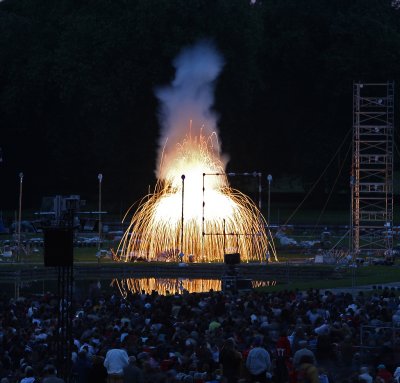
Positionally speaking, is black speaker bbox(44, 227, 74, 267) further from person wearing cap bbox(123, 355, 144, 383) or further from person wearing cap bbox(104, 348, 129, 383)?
person wearing cap bbox(123, 355, 144, 383)

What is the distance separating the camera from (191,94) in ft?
260

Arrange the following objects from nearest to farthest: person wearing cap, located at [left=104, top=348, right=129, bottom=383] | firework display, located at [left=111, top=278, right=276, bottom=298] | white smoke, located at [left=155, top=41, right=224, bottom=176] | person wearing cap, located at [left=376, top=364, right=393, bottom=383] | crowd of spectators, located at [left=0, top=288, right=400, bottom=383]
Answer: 1. person wearing cap, located at [left=376, top=364, right=393, bottom=383]
2. crowd of spectators, located at [left=0, top=288, right=400, bottom=383]
3. person wearing cap, located at [left=104, top=348, right=129, bottom=383]
4. firework display, located at [left=111, top=278, right=276, bottom=298]
5. white smoke, located at [left=155, top=41, right=224, bottom=176]

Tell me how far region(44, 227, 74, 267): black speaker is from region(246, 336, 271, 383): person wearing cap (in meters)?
3.63

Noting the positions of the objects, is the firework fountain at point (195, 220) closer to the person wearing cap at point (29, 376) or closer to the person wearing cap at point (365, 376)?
the person wearing cap at point (29, 376)

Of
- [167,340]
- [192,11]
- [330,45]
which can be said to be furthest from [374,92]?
[167,340]

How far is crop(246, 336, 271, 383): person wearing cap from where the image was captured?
22.6m

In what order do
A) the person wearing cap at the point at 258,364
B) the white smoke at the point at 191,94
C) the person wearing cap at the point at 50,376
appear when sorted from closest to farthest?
the person wearing cap at the point at 50,376 < the person wearing cap at the point at 258,364 < the white smoke at the point at 191,94

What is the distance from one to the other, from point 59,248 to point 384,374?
19.8 feet

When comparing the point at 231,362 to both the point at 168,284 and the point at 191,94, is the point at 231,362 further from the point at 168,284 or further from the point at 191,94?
the point at 191,94

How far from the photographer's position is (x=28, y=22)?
87188mm

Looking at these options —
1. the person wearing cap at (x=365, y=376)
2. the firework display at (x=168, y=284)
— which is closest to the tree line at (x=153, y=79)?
the firework display at (x=168, y=284)

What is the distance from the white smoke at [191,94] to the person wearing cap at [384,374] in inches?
2168

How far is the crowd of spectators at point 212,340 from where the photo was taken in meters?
22.2

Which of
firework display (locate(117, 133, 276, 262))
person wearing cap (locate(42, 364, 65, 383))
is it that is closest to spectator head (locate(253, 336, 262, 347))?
person wearing cap (locate(42, 364, 65, 383))
